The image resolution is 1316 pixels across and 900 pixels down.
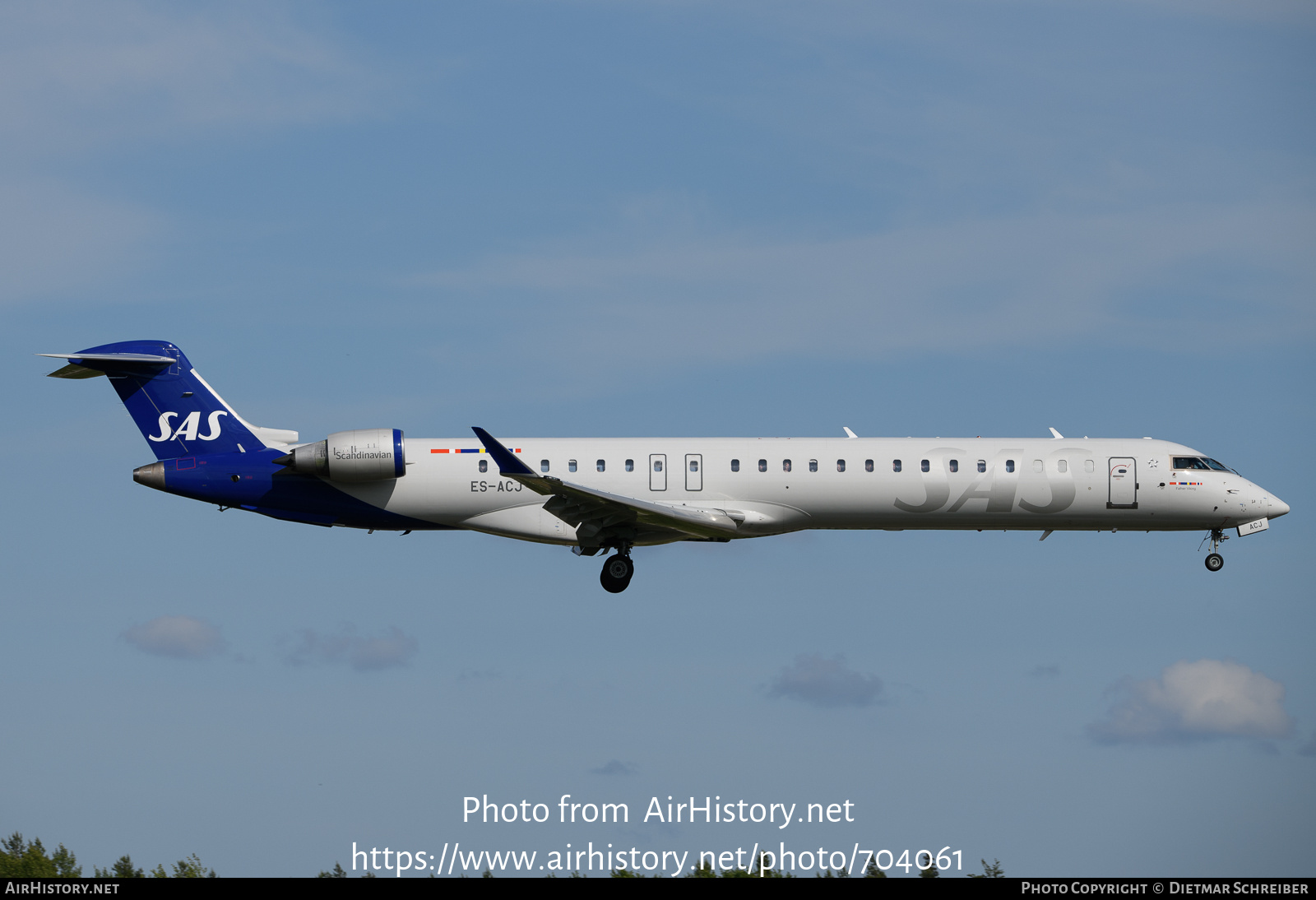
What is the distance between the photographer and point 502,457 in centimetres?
2988

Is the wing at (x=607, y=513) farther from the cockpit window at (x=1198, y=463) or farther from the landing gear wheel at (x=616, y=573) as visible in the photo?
the cockpit window at (x=1198, y=463)

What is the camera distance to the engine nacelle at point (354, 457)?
33.0m

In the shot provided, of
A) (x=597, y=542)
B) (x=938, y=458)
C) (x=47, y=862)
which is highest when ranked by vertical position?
(x=938, y=458)

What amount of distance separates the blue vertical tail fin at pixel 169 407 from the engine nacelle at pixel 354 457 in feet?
4.82

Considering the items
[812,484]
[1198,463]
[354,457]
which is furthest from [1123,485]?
[354,457]

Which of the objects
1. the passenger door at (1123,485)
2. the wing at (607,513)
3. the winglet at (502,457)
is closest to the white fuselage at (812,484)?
the passenger door at (1123,485)

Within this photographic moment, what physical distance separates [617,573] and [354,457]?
6663mm

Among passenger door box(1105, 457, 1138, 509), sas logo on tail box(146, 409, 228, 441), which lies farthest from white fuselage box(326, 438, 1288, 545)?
sas logo on tail box(146, 409, 228, 441)

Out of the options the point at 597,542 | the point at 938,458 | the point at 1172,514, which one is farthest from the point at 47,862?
the point at 1172,514

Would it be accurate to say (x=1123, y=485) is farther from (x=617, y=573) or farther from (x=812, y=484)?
(x=617, y=573)
